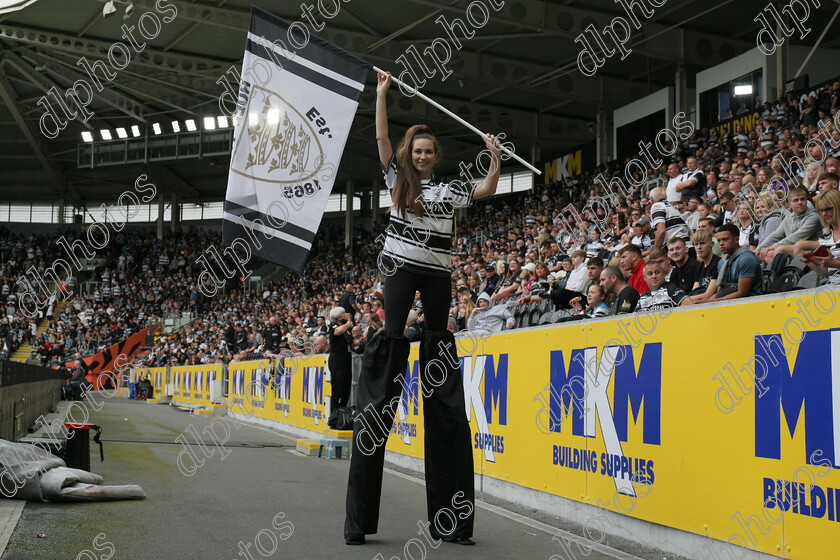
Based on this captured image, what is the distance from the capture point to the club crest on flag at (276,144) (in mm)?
6204

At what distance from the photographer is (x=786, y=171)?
1022 centimetres

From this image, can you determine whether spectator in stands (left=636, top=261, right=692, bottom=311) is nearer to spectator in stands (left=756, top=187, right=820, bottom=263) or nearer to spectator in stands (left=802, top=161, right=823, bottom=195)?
spectator in stands (left=756, top=187, right=820, bottom=263)

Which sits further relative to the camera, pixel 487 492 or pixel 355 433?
pixel 487 492

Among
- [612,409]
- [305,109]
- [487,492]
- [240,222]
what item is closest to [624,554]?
[612,409]

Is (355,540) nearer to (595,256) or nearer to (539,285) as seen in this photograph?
(595,256)

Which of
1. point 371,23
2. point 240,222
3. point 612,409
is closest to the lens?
point 612,409

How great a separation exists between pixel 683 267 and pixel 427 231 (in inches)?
144

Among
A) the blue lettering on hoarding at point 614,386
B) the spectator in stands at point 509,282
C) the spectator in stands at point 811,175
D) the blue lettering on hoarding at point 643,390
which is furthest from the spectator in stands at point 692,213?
the blue lettering on hoarding at point 643,390

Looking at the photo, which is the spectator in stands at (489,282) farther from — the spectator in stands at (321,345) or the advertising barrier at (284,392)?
the advertising barrier at (284,392)

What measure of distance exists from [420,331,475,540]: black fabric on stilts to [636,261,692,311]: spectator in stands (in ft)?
6.88

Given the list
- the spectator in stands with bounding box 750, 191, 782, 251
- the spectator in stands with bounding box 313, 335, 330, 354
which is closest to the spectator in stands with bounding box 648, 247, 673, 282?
the spectator in stands with bounding box 750, 191, 782, 251

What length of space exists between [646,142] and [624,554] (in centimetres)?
2364

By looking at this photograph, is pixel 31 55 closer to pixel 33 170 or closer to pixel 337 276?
pixel 337 276

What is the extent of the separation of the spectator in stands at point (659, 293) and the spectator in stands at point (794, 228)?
31.9 inches
